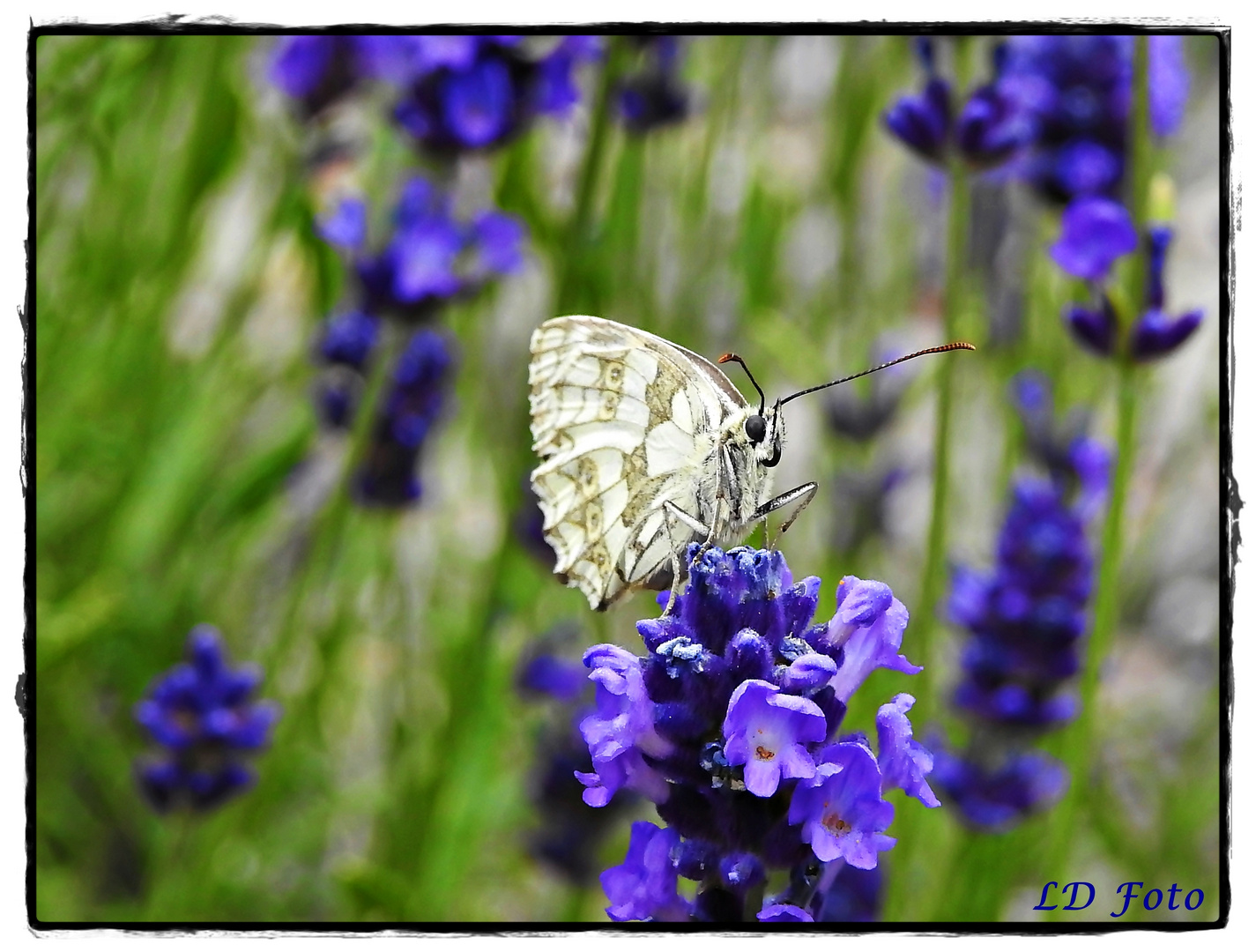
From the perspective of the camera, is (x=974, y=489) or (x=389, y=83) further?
(x=974, y=489)

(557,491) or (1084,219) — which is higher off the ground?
(1084,219)

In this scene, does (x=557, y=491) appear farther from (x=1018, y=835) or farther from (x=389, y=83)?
(x=1018, y=835)

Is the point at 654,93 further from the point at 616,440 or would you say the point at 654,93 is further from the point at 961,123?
the point at 616,440

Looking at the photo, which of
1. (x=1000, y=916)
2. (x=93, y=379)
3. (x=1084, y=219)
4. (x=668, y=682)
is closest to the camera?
(x=668, y=682)

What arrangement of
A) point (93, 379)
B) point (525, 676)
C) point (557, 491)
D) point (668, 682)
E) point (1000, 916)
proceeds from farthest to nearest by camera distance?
point (525, 676), point (93, 379), point (1000, 916), point (557, 491), point (668, 682)

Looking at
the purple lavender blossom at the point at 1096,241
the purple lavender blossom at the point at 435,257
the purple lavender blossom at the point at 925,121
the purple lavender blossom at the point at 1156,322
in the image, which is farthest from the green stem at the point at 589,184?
the purple lavender blossom at the point at 1156,322

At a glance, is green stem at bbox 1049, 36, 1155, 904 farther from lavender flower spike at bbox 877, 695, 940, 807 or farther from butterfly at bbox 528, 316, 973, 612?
lavender flower spike at bbox 877, 695, 940, 807

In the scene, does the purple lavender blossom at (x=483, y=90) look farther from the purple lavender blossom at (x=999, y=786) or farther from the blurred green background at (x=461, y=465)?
the purple lavender blossom at (x=999, y=786)

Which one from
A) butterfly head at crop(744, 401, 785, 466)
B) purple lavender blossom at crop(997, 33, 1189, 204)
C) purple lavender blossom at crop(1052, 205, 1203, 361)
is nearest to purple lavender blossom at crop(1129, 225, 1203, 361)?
purple lavender blossom at crop(1052, 205, 1203, 361)

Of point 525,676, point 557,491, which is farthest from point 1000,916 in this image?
point 525,676
